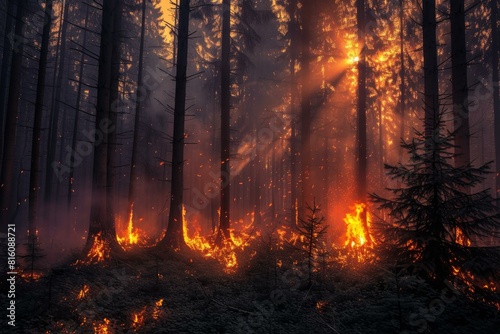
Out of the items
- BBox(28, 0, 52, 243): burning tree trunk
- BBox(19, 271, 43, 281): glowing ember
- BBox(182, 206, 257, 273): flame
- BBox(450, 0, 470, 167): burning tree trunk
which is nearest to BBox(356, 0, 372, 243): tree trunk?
BBox(450, 0, 470, 167): burning tree trunk

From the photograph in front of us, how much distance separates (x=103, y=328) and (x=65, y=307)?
100cm

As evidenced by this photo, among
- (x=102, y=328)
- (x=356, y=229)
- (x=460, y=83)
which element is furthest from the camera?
(x=356, y=229)

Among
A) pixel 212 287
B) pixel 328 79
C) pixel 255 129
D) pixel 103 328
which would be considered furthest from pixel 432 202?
pixel 255 129

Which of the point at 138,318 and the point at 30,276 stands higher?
the point at 30,276

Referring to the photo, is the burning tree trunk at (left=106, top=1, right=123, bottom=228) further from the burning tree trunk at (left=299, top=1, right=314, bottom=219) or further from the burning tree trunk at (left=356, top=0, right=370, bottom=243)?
the burning tree trunk at (left=356, top=0, right=370, bottom=243)

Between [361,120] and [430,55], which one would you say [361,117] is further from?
[430,55]

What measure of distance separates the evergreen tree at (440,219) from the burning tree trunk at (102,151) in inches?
307

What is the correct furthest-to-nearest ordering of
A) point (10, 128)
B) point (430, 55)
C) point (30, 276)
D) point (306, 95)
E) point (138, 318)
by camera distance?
point (306, 95) → point (10, 128) → point (430, 55) → point (30, 276) → point (138, 318)

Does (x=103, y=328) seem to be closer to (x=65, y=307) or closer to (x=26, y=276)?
(x=65, y=307)

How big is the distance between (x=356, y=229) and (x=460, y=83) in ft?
21.5

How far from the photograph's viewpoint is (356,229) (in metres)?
12.4

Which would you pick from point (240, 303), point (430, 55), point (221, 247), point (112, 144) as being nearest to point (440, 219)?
point (240, 303)

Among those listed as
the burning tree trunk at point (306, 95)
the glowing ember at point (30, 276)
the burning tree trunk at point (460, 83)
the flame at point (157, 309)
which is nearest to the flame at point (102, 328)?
the flame at point (157, 309)

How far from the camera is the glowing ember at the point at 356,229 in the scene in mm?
12117
